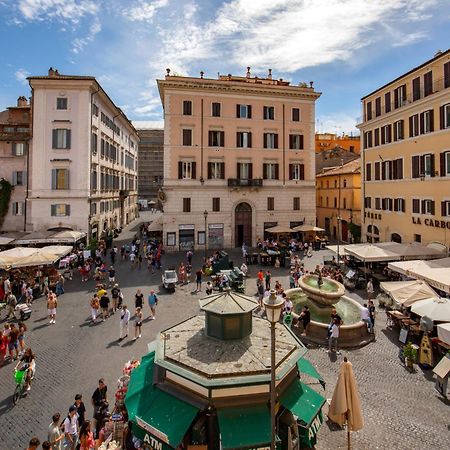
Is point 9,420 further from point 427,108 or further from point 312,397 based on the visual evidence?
point 427,108

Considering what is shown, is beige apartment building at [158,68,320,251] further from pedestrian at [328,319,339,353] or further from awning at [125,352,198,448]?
awning at [125,352,198,448]

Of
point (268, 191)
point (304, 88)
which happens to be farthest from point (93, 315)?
point (304, 88)

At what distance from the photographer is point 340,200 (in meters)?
40.6

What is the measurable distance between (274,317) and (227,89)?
1231 inches

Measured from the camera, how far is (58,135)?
3006 cm

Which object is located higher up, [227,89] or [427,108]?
[227,89]

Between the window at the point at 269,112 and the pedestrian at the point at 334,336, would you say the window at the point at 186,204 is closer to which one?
the window at the point at 269,112

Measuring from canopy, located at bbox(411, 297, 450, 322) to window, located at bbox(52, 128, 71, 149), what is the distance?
28.7 meters

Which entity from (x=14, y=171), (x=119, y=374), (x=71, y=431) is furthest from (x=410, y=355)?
(x=14, y=171)

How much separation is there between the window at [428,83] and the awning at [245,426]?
84.5ft

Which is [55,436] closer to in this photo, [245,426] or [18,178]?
[245,426]

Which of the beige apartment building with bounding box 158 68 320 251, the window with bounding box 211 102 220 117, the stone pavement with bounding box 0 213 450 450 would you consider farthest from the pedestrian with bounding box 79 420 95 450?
the window with bounding box 211 102 220 117

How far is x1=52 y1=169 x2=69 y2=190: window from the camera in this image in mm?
30109

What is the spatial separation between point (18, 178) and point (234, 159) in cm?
1946
